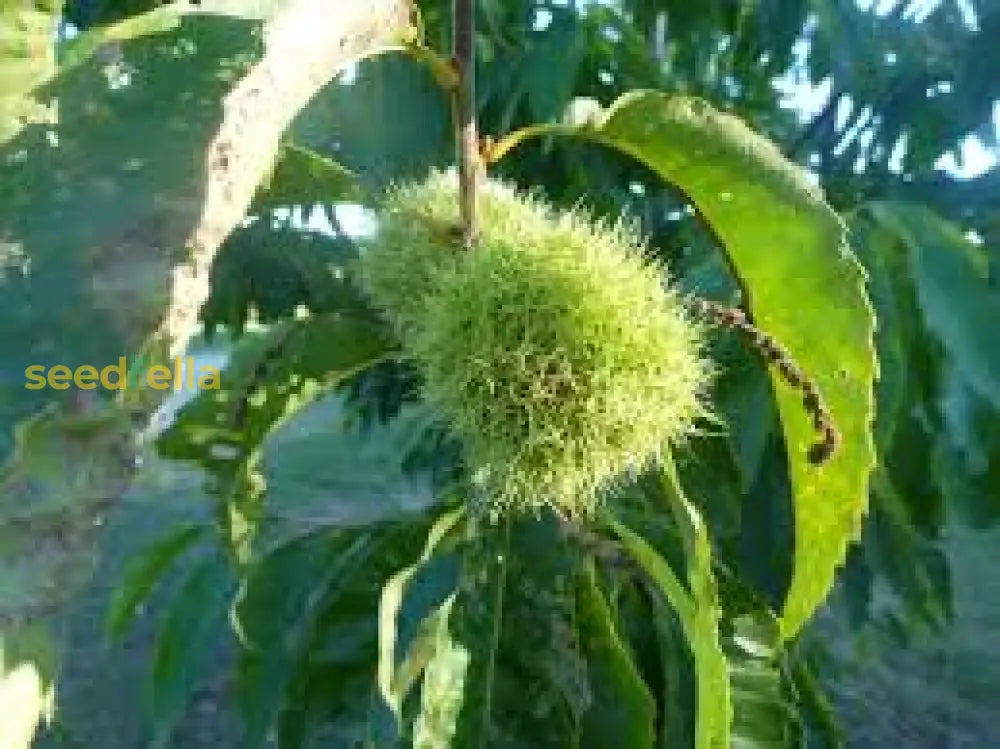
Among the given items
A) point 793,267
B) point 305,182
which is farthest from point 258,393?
point 793,267

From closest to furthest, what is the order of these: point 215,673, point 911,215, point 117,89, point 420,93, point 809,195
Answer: point 117,89 → point 809,195 → point 911,215 → point 420,93 → point 215,673

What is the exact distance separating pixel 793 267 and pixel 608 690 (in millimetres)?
367

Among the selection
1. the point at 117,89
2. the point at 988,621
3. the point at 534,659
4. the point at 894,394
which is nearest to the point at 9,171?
the point at 117,89

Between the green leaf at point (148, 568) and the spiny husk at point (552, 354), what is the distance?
0.58 meters

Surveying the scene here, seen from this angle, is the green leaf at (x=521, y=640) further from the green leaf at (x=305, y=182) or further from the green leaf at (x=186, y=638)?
the green leaf at (x=186, y=638)

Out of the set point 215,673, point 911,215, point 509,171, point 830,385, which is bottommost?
point 215,673

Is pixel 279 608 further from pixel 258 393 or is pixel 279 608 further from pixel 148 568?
pixel 258 393

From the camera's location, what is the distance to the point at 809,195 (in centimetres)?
69

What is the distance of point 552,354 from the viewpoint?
73 cm

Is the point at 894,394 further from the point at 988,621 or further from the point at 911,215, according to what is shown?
the point at 988,621

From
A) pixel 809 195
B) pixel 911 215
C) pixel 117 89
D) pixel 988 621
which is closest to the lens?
pixel 117 89

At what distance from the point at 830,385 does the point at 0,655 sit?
438 mm

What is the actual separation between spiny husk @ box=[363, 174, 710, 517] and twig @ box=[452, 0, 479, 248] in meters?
0.05

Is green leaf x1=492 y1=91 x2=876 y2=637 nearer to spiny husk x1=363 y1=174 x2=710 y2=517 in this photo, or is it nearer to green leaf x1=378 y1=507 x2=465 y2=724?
spiny husk x1=363 y1=174 x2=710 y2=517
